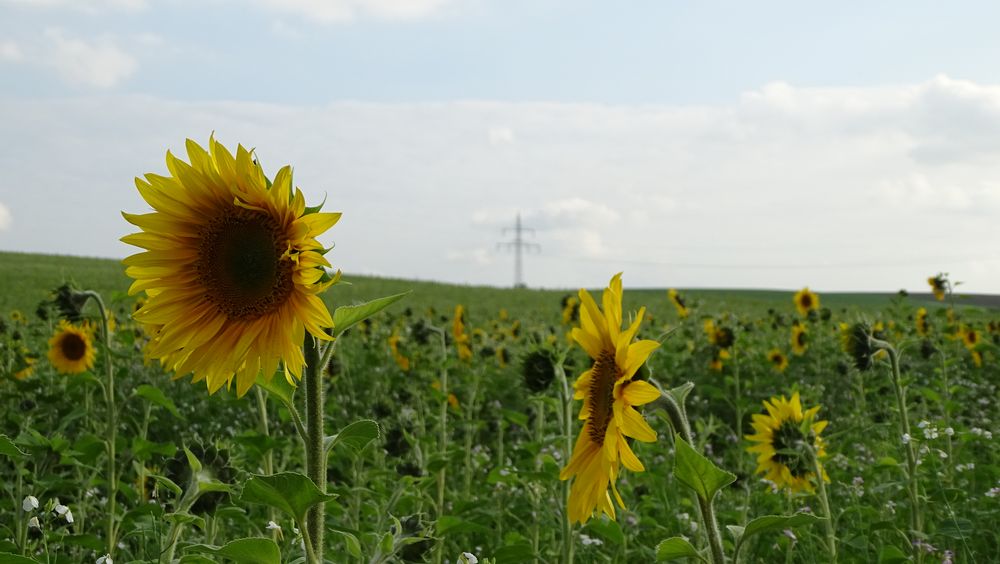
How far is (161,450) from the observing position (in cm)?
324

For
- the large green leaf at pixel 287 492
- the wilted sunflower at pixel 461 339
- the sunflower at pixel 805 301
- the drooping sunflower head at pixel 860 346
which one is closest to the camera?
the large green leaf at pixel 287 492

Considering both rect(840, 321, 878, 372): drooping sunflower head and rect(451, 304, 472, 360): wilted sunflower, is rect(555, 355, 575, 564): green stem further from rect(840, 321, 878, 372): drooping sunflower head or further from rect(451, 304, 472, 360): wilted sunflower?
rect(451, 304, 472, 360): wilted sunflower

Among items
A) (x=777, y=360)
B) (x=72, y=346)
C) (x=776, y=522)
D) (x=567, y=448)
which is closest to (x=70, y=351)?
(x=72, y=346)

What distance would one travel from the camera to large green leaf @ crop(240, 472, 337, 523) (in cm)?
138

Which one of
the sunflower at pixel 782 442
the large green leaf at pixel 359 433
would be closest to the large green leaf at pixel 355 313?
the large green leaf at pixel 359 433

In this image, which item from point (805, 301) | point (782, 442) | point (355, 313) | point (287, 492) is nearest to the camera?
point (287, 492)

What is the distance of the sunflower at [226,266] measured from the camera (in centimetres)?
171

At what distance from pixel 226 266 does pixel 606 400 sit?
884mm

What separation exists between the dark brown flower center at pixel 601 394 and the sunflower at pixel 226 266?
0.62 meters

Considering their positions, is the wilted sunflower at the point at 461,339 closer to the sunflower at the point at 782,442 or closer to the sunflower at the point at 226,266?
the sunflower at the point at 782,442

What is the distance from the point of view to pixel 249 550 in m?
1.46

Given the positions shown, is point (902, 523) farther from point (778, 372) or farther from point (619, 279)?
point (778, 372)

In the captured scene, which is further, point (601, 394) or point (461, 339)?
point (461, 339)

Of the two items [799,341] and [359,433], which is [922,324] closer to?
[799,341]
